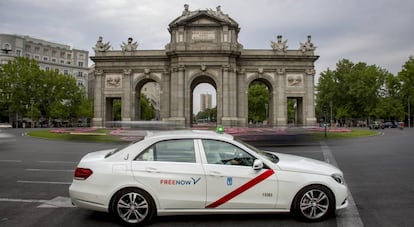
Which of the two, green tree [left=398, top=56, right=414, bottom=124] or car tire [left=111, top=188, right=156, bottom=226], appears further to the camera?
green tree [left=398, top=56, right=414, bottom=124]

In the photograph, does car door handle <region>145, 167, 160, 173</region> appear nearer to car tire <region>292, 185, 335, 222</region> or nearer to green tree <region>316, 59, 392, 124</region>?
car tire <region>292, 185, 335, 222</region>

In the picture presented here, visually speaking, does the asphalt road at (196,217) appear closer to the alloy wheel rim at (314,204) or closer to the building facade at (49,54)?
the alloy wheel rim at (314,204)

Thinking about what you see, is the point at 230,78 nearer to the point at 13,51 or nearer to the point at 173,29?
the point at 173,29

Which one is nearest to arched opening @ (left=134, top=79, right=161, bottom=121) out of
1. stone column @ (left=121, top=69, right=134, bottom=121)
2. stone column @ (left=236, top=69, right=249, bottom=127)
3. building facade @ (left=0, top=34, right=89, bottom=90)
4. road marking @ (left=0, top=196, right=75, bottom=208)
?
stone column @ (left=121, top=69, right=134, bottom=121)

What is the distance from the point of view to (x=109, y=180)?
5.56 m

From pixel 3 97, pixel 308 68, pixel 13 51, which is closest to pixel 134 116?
pixel 308 68

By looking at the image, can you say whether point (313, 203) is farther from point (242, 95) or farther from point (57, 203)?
point (242, 95)

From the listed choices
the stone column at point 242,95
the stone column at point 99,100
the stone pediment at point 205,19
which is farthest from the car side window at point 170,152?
the stone column at point 99,100

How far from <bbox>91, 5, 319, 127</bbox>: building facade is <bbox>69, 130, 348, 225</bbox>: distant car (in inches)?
1390

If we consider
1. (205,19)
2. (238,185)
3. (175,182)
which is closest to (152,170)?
(175,182)

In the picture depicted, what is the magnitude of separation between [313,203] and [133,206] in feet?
10.3

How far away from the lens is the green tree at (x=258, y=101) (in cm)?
8594

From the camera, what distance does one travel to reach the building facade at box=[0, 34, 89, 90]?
84.3 meters

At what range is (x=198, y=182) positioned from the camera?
5559mm
